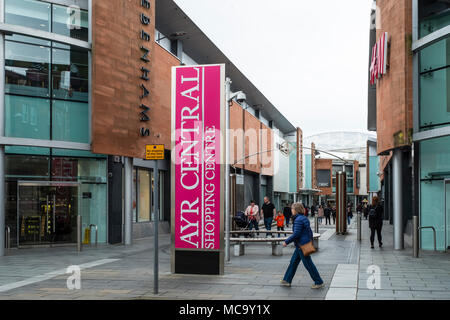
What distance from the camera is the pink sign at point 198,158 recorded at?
11469 millimetres

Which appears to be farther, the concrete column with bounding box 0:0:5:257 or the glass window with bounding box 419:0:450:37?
the glass window with bounding box 419:0:450:37

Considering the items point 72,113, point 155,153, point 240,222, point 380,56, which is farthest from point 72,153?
point 380,56

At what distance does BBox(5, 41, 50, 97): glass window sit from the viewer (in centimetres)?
1812

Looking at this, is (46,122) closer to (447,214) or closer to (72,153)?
(72,153)

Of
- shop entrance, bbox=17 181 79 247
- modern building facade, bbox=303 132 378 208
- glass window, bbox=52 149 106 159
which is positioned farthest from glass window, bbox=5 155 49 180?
modern building facade, bbox=303 132 378 208

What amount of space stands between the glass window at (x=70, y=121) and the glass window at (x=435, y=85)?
40.6 ft

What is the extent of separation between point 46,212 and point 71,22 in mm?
7355

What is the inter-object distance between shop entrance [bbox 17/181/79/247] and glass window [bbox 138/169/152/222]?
5.85 metres

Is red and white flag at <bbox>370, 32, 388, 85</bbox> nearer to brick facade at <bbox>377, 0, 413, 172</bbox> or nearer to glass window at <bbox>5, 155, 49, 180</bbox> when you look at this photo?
brick facade at <bbox>377, 0, 413, 172</bbox>

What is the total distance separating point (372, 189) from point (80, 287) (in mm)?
67163

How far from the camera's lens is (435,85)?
17156 mm

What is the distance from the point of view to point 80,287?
10.2m

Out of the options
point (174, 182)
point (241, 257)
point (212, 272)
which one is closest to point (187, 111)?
point (174, 182)
